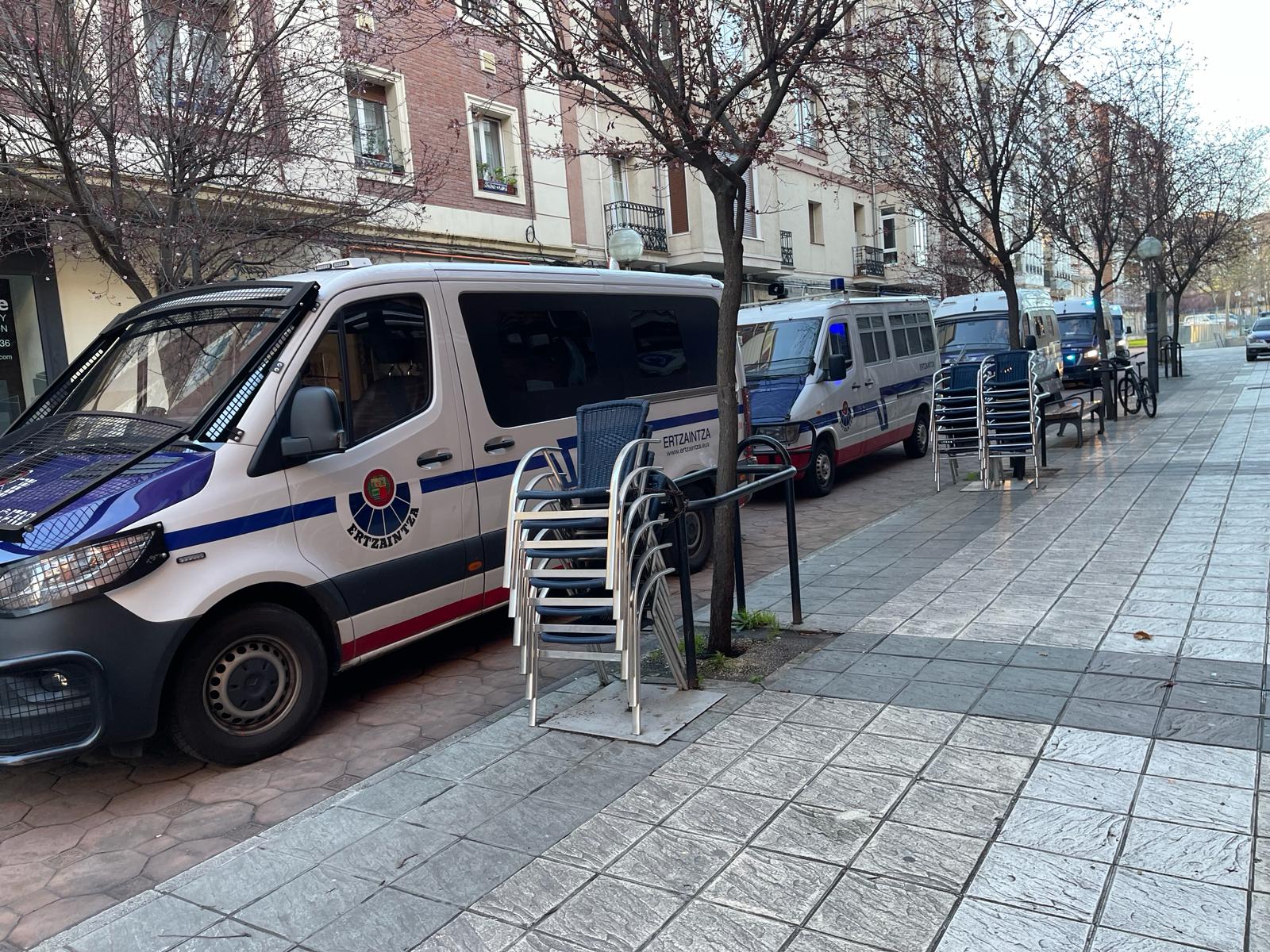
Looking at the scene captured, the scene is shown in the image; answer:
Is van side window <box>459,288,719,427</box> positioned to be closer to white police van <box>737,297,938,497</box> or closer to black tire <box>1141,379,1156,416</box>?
white police van <box>737,297,938,497</box>

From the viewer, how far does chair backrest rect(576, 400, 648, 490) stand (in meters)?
4.83

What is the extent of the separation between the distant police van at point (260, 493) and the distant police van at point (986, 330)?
11978 mm

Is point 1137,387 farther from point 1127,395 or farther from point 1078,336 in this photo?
point 1078,336

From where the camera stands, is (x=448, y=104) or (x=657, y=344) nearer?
(x=657, y=344)

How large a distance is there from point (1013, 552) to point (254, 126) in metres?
6.94

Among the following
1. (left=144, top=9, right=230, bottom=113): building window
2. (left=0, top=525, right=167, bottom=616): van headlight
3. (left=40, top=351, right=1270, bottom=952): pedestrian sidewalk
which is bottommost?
(left=40, top=351, right=1270, bottom=952): pedestrian sidewalk

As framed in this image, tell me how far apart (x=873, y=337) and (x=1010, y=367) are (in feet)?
9.31

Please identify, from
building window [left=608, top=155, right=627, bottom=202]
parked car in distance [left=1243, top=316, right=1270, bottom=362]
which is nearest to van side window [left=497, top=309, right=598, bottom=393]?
building window [left=608, top=155, right=627, bottom=202]

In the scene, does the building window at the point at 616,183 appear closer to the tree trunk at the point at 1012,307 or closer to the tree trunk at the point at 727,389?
Answer: the tree trunk at the point at 1012,307

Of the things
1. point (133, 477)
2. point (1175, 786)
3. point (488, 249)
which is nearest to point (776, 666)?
Answer: point (1175, 786)

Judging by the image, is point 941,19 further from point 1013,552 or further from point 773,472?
point 773,472

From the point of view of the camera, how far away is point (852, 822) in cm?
328

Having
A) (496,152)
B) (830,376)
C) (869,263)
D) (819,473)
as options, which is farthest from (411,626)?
(869,263)

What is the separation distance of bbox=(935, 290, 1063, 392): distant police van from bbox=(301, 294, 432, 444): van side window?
12.3 meters
